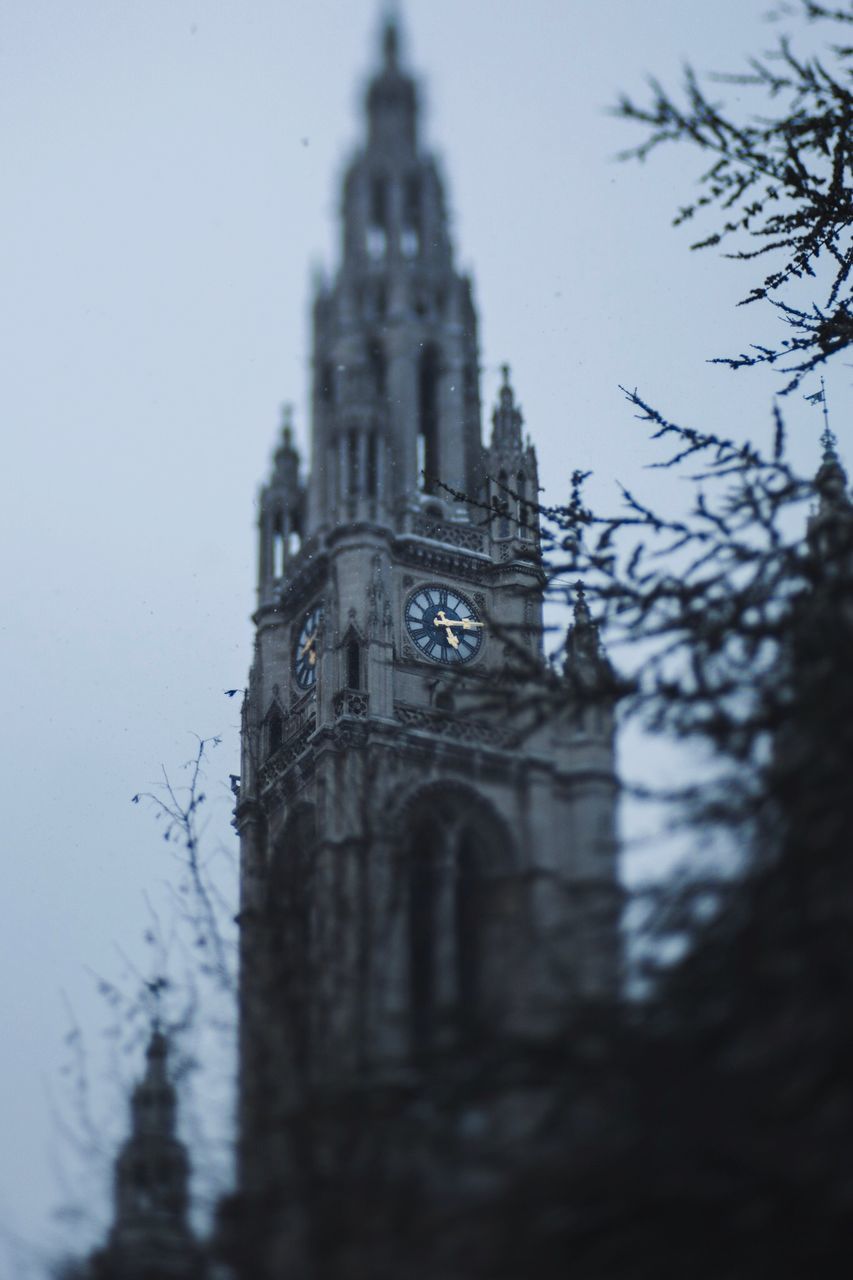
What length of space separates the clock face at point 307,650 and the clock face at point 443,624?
2562 mm

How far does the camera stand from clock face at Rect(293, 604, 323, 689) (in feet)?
199

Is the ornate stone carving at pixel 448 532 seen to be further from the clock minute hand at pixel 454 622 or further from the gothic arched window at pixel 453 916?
the gothic arched window at pixel 453 916

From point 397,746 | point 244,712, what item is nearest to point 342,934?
point 397,746

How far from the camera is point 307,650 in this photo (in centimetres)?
6122

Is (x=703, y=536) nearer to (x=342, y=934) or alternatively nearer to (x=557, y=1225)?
(x=342, y=934)

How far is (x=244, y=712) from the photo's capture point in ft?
200

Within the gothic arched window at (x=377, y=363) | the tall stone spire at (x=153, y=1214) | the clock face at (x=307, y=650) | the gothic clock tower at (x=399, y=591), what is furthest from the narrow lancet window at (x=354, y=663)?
the tall stone spire at (x=153, y=1214)

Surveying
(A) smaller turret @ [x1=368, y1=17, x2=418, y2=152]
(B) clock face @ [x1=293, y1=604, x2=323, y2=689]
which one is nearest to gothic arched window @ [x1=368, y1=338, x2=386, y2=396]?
(A) smaller turret @ [x1=368, y1=17, x2=418, y2=152]

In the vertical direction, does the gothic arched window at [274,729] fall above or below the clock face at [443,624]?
below

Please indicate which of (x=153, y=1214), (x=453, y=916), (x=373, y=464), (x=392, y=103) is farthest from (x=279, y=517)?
(x=153, y=1214)

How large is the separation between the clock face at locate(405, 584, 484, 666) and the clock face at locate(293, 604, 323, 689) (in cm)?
256

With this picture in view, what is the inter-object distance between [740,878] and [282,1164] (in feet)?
8.38

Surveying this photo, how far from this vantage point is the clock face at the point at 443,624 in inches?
2373

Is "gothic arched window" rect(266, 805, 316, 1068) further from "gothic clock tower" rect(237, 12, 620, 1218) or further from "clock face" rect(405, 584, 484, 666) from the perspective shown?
"clock face" rect(405, 584, 484, 666)
